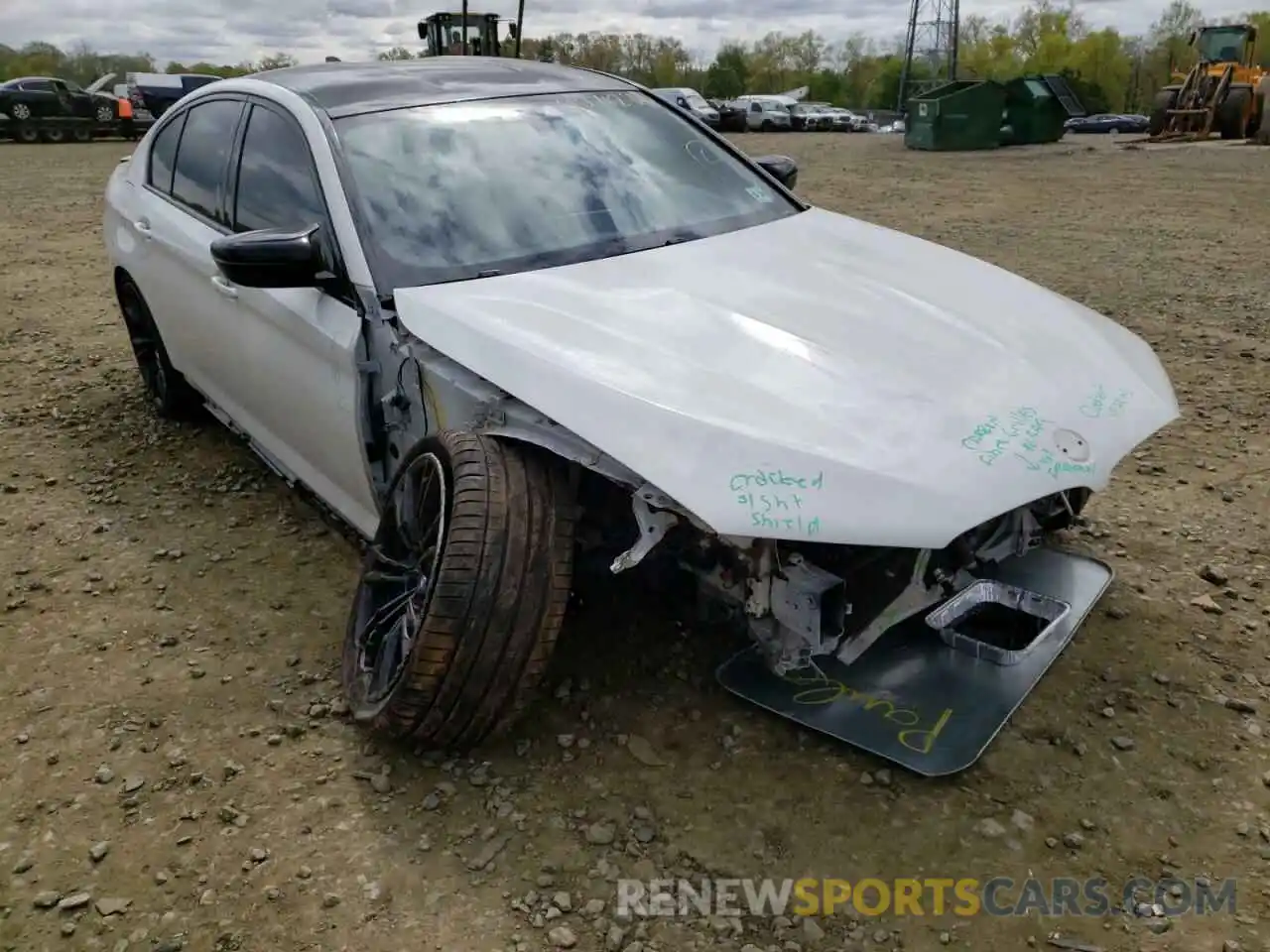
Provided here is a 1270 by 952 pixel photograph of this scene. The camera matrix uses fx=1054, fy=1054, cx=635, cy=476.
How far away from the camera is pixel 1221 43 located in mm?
23672

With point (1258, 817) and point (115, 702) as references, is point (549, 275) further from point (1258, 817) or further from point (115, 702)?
point (1258, 817)

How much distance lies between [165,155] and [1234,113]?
23.0 metres

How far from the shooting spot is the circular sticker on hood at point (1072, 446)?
7.78ft

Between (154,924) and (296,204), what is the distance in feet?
6.66

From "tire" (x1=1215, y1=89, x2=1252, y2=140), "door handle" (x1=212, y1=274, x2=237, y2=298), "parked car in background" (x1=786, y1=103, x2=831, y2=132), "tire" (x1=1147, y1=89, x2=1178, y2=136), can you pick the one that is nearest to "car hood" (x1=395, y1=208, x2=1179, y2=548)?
"door handle" (x1=212, y1=274, x2=237, y2=298)

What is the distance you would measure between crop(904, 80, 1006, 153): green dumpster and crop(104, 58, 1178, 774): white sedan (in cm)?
1865

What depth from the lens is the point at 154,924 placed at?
7.20 feet

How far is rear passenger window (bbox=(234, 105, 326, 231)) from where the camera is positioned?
3.15 metres

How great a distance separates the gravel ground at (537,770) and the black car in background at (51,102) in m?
23.3

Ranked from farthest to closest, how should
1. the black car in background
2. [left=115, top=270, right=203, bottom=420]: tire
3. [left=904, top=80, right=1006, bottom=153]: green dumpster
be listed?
the black car in background, [left=904, top=80, right=1006, bottom=153]: green dumpster, [left=115, top=270, right=203, bottom=420]: tire

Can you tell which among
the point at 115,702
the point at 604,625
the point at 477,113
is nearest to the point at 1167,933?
the point at 604,625

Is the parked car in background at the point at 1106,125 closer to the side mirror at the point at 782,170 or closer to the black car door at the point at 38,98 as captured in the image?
the black car door at the point at 38,98

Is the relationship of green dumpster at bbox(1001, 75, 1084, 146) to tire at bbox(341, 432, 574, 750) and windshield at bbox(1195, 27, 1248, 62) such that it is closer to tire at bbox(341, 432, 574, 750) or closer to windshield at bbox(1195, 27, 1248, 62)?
windshield at bbox(1195, 27, 1248, 62)

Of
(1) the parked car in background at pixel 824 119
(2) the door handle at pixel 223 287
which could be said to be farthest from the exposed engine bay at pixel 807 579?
(1) the parked car in background at pixel 824 119
